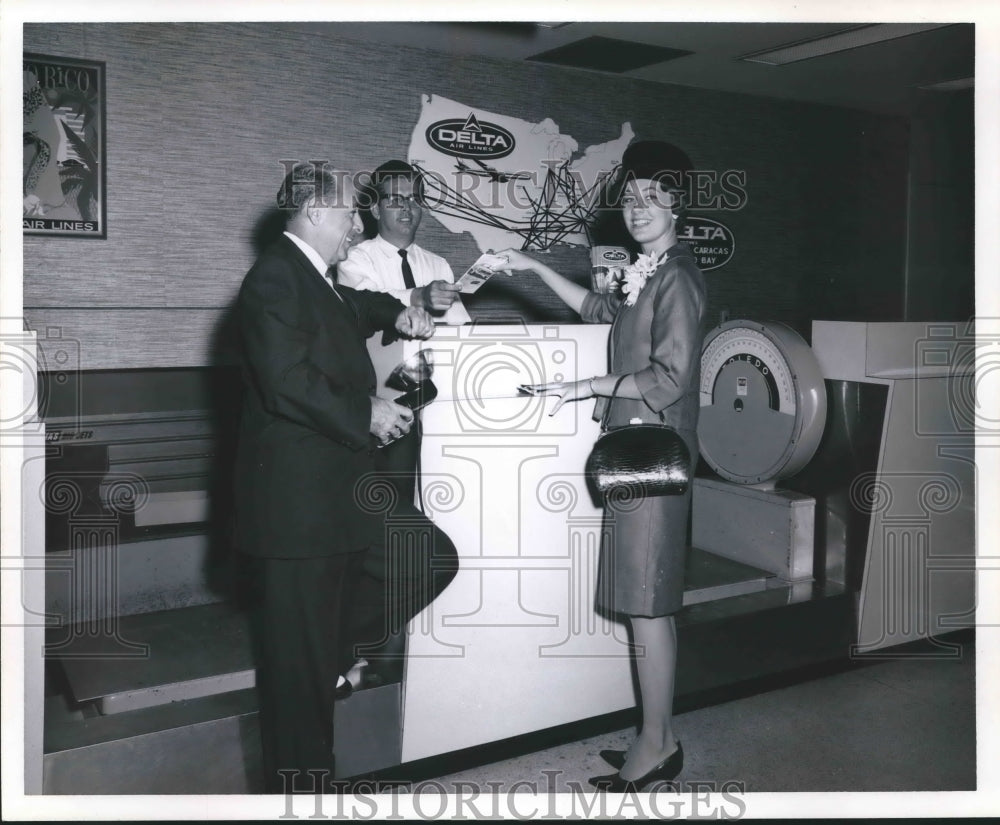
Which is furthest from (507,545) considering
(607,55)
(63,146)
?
(607,55)

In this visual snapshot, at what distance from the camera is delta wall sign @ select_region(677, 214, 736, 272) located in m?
4.71

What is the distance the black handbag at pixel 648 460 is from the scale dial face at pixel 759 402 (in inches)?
39.1

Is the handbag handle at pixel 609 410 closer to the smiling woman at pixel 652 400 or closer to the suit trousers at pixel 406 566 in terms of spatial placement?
the smiling woman at pixel 652 400

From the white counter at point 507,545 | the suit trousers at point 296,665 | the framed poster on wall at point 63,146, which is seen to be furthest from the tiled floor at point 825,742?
the framed poster on wall at point 63,146

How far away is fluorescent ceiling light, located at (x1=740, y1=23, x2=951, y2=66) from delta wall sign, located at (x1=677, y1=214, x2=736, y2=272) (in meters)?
0.81

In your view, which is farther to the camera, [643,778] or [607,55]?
[607,55]

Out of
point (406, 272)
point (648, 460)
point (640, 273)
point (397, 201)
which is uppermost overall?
point (397, 201)

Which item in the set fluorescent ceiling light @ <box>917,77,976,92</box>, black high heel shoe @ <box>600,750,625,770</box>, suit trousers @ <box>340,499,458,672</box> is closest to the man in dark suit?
suit trousers @ <box>340,499,458,672</box>

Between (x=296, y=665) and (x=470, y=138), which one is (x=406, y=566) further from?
(x=470, y=138)

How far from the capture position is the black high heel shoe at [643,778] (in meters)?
2.83

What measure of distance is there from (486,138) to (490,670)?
222cm

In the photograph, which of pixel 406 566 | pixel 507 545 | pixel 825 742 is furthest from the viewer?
pixel 825 742

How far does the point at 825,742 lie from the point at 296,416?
6.73 ft

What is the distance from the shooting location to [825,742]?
3201 millimetres
